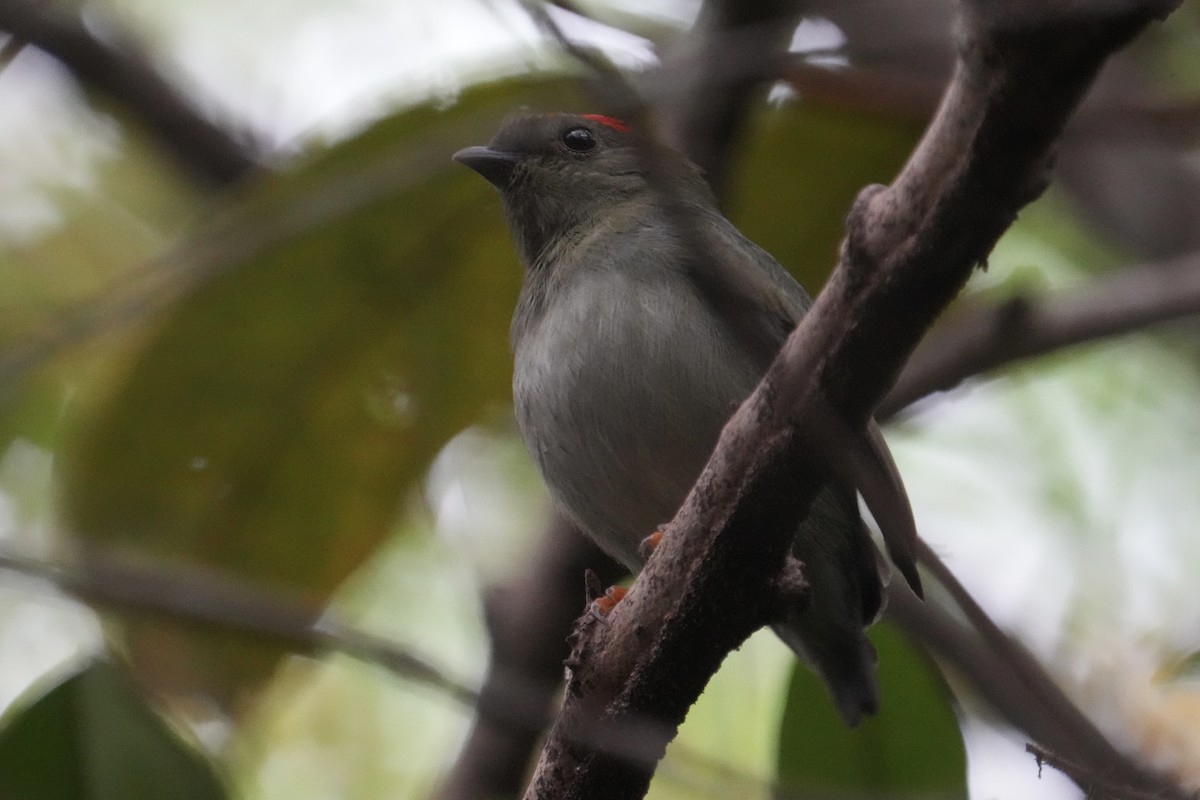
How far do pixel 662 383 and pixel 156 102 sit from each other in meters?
3.99

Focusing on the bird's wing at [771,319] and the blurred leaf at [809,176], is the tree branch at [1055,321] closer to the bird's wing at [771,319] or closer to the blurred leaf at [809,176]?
the bird's wing at [771,319]

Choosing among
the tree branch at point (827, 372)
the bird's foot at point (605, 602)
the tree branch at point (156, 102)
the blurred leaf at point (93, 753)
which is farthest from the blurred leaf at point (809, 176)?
the tree branch at point (156, 102)

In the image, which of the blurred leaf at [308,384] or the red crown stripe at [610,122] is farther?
the red crown stripe at [610,122]

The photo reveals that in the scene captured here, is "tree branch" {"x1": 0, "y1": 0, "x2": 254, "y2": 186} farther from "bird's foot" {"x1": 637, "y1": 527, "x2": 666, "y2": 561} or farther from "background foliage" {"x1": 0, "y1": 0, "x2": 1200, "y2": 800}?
"bird's foot" {"x1": 637, "y1": 527, "x2": 666, "y2": 561}

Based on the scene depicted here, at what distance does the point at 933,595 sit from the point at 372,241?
2136 mm

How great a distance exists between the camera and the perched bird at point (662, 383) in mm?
3500

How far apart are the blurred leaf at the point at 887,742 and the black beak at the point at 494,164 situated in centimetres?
197

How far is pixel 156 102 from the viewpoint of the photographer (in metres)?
6.66

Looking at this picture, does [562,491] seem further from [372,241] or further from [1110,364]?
[1110,364]

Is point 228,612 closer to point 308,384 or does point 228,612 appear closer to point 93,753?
point 93,753

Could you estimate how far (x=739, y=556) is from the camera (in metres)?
2.50

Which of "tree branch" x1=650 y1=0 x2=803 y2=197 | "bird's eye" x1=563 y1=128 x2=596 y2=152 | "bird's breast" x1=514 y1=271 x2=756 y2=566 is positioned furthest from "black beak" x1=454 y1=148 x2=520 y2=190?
"bird's breast" x1=514 y1=271 x2=756 y2=566

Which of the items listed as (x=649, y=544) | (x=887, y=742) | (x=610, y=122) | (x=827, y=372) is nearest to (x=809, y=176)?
(x=610, y=122)

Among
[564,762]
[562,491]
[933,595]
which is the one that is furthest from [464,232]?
[564,762]
